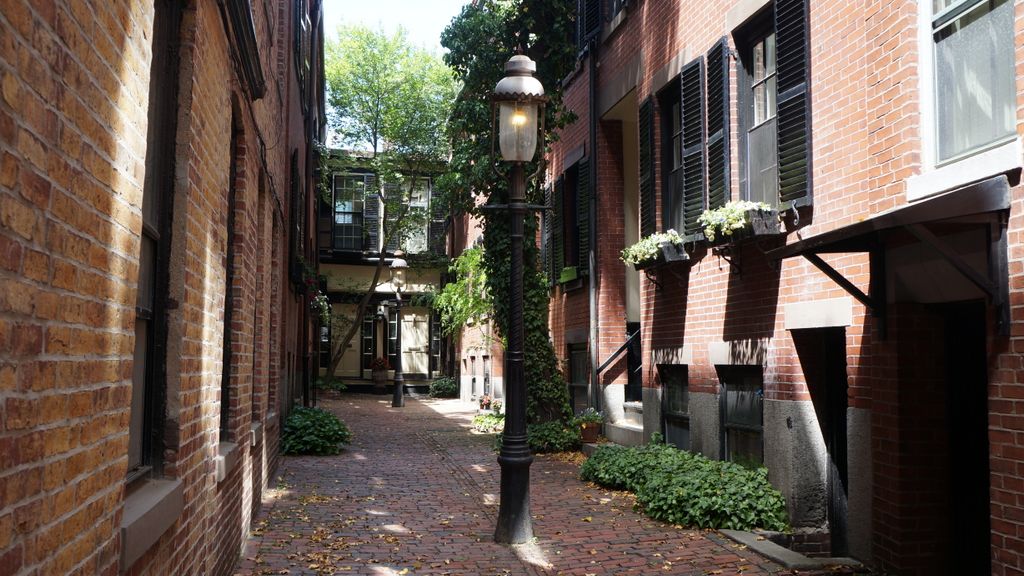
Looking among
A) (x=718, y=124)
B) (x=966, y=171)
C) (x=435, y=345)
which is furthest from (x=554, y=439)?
(x=435, y=345)

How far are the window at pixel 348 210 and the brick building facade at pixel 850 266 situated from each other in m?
23.8

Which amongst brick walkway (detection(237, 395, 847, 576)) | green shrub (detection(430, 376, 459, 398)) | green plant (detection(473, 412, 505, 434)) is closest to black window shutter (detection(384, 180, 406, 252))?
green shrub (detection(430, 376, 459, 398))

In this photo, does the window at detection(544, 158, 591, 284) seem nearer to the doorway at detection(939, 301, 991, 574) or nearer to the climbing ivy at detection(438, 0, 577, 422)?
the climbing ivy at detection(438, 0, 577, 422)

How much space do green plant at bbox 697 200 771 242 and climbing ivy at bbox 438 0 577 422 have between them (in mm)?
5815

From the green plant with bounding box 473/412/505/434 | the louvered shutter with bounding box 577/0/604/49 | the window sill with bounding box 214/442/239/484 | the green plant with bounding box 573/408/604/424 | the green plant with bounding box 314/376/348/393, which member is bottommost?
the green plant with bounding box 473/412/505/434

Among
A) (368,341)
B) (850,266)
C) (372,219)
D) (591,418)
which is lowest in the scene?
(591,418)

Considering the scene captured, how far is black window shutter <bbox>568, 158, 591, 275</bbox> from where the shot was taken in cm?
1434

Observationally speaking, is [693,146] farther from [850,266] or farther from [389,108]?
→ [389,108]

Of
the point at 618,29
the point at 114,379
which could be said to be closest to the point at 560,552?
the point at 114,379

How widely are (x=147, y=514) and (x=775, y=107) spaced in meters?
7.20

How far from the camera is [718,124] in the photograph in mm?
9422

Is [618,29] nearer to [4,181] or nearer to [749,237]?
[749,237]

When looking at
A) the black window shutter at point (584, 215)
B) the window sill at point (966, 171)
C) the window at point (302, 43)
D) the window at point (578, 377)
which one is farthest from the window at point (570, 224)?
the window sill at point (966, 171)

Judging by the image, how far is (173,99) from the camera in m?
4.04
